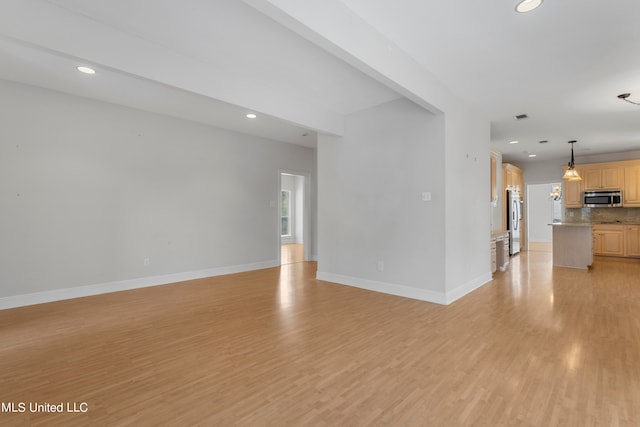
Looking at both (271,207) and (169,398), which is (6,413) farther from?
(271,207)

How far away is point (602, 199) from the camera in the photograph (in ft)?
25.7

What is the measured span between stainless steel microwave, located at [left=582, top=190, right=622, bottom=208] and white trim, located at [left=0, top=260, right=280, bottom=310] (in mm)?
8941

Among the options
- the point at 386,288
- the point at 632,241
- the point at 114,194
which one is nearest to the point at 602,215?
the point at 632,241

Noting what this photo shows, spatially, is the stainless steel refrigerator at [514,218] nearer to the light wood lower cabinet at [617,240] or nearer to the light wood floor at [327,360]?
the light wood lower cabinet at [617,240]

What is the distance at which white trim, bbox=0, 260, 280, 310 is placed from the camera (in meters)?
3.87

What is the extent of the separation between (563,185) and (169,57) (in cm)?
1025

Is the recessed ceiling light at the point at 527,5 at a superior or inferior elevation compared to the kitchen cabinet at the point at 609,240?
superior

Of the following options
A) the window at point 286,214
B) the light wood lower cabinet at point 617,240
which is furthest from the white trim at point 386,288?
the light wood lower cabinet at point 617,240

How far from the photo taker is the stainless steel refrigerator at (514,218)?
316 inches

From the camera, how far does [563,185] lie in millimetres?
8695

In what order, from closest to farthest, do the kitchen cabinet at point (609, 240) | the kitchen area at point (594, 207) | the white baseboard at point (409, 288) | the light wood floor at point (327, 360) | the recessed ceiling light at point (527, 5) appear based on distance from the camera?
the light wood floor at point (327, 360), the recessed ceiling light at point (527, 5), the white baseboard at point (409, 288), the kitchen area at point (594, 207), the kitchen cabinet at point (609, 240)

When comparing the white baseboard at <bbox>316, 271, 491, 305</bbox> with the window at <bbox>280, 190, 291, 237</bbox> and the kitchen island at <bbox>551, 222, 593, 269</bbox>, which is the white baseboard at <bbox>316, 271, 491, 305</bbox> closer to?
the kitchen island at <bbox>551, 222, 593, 269</bbox>

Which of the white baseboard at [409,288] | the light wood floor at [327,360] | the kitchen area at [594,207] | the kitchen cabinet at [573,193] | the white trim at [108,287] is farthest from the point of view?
the kitchen cabinet at [573,193]

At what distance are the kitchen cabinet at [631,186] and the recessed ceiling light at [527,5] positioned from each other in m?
7.91
